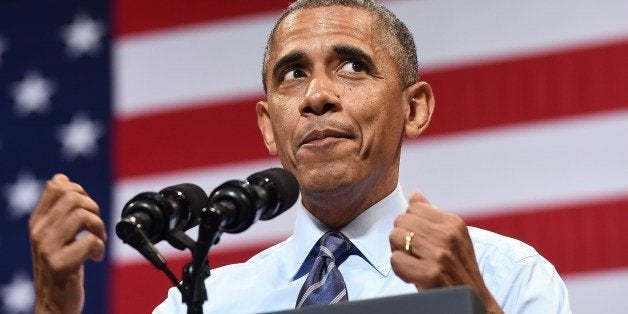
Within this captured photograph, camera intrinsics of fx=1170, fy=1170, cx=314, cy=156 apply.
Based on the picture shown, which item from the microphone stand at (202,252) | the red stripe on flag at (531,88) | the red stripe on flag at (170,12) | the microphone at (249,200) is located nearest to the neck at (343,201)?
the microphone at (249,200)

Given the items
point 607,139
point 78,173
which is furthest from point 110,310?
point 607,139

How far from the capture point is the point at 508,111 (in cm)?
292

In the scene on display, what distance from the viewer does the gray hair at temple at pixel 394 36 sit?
2236 millimetres

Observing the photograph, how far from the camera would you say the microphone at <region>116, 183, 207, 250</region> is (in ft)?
4.99

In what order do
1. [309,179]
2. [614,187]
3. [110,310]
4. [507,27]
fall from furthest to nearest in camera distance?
[110,310], [507,27], [614,187], [309,179]

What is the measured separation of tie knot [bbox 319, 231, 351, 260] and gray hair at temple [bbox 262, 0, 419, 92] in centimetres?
33

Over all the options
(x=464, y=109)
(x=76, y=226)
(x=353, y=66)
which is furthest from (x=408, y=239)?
(x=464, y=109)

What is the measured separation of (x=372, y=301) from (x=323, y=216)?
0.79 metres

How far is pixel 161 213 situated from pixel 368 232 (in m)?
0.65

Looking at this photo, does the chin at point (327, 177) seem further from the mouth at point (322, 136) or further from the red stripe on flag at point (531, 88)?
the red stripe on flag at point (531, 88)

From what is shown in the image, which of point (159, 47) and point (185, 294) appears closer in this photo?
point (185, 294)

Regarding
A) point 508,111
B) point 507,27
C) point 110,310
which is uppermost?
point 507,27

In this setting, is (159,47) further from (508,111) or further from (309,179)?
(309,179)

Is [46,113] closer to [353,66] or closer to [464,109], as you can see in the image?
[464,109]
